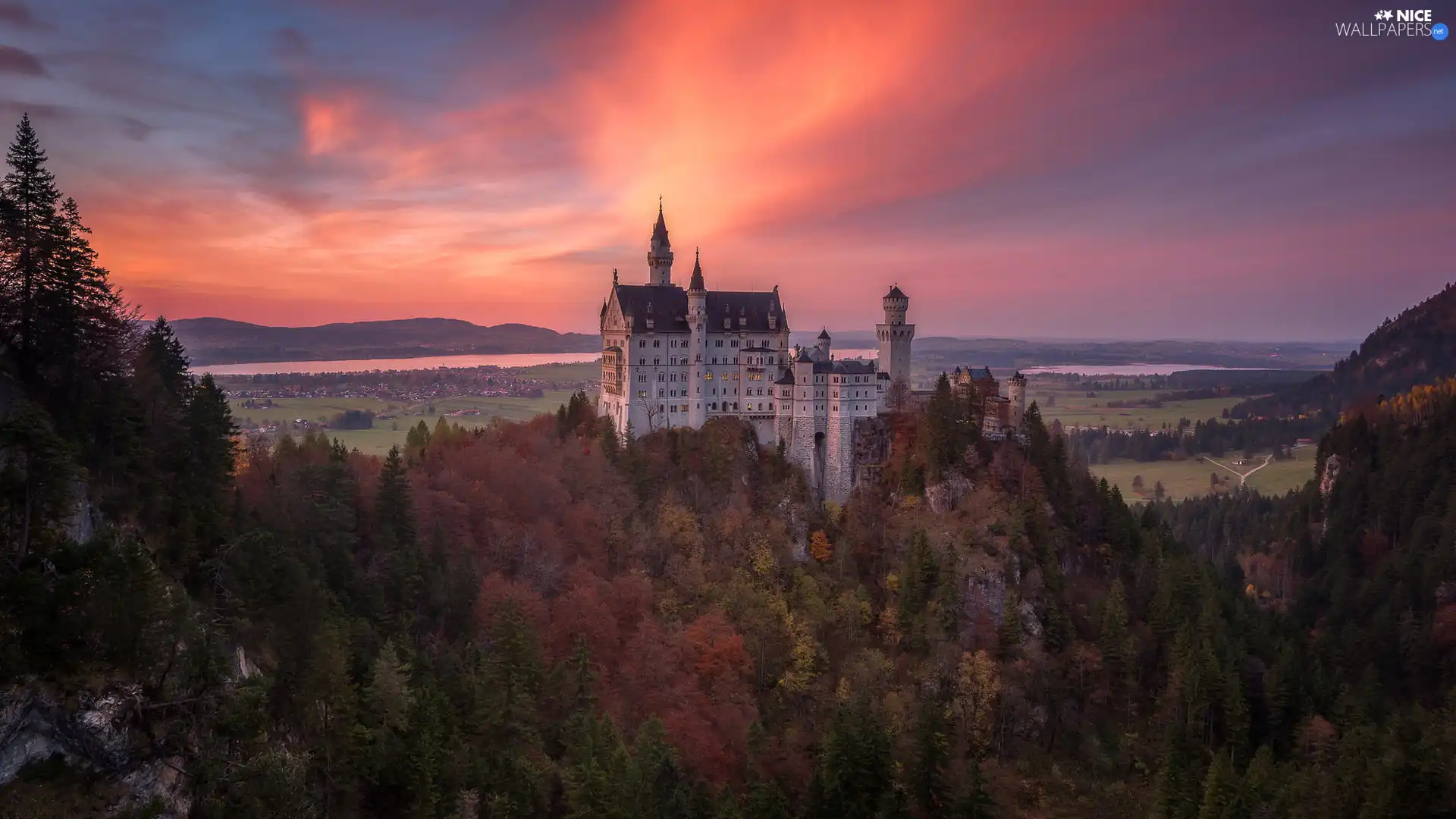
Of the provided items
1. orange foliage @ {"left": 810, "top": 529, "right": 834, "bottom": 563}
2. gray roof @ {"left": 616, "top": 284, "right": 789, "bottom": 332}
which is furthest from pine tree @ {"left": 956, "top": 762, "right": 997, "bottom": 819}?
gray roof @ {"left": 616, "top": 284, "right": 789, "bottom": 332}

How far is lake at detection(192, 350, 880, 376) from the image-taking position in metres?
113

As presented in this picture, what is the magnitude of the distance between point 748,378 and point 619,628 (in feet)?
105

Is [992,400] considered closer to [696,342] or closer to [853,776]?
[696,342]

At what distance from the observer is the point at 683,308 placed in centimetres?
9138

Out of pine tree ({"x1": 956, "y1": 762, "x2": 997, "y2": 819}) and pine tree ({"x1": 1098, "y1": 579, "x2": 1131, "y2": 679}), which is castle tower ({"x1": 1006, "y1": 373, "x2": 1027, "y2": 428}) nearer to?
pine tree ({"x1": 1098, "y1": 579, "x2": 1131, "y2": 679})

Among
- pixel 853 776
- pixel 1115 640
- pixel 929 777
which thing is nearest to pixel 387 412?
pixel 853 776

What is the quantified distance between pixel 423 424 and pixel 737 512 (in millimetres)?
30707

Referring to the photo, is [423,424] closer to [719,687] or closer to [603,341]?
[603,341]

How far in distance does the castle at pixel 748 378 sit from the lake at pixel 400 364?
7.93 m

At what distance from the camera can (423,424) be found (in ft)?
272

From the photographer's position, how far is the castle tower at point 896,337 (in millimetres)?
90562

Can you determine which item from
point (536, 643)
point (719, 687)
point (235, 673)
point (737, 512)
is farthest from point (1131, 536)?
point (235, 673)

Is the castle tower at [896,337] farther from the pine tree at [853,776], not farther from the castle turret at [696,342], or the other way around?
the pine tree at [853,776]

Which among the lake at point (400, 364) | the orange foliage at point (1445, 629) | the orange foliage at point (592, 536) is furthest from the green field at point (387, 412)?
the orange foliage at point (1445, 629)
